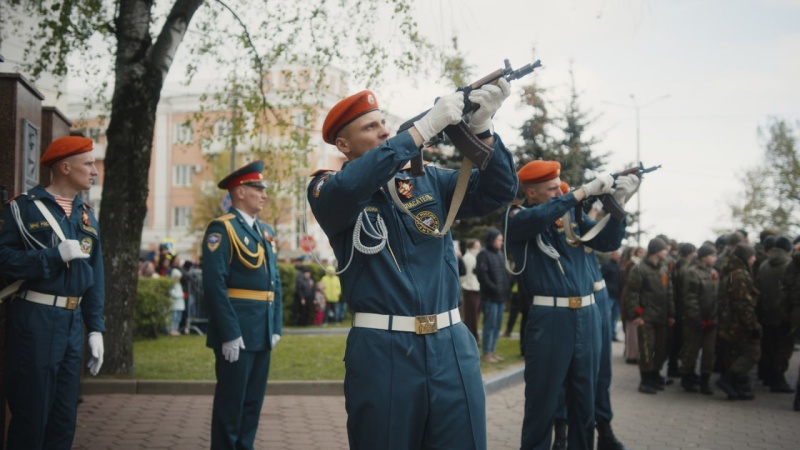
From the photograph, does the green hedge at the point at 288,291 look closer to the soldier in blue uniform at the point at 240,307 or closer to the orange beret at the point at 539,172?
the soldier in blue uniform at the point at 240,307

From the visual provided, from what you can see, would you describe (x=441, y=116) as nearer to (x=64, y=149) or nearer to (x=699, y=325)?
(x=64, y=149)

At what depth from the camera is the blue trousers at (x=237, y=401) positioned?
5.79m

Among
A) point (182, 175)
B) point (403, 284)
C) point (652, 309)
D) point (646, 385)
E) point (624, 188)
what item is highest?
point (182, 175)

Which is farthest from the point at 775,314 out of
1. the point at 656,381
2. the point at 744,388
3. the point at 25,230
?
the point at 25,230

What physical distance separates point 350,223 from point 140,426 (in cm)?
525

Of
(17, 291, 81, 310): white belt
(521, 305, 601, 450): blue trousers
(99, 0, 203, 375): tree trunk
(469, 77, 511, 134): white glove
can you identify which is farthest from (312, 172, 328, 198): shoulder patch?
(99, 0, 203, 375): tree trunk

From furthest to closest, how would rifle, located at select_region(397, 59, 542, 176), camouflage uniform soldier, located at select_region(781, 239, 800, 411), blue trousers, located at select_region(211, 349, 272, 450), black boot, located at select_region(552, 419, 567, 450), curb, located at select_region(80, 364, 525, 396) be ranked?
camouflage uniform soldier, located at select_region(781, 239, 800, 411), curb, located at select_region(80, 364, 525, 396), black boot, located at select_region(552, 419, 567, 450), blue trousers, located at select_region(211, 349, 272, 450), rifle, located at select_region(397, 59, 542, 176)

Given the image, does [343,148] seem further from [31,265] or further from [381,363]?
[31,265]

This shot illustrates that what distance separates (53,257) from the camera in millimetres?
4914

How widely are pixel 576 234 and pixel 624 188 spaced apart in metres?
0.53

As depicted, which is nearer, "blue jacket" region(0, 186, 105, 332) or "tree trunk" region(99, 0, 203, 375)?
"blue jacket" region(0, 186, 105, 332)

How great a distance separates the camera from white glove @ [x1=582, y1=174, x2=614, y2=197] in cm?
587

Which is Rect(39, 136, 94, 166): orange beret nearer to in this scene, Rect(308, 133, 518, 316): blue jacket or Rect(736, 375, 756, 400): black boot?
Rect(308, 133, 518, 316): blue jacket

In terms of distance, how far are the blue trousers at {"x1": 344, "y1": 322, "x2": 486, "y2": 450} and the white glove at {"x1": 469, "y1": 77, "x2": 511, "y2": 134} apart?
954 mm
